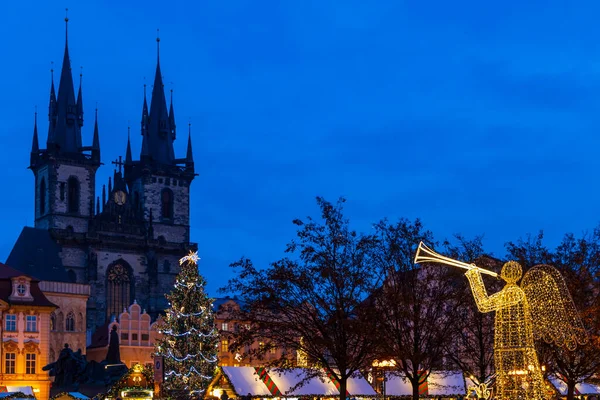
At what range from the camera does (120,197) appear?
373 ft

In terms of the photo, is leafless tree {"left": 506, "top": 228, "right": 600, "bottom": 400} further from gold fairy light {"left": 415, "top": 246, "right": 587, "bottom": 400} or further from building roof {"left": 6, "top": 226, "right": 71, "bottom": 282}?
building roof {"left": 6, "top": 226, "right": 71, "bottom": 282}

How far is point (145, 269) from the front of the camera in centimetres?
10988

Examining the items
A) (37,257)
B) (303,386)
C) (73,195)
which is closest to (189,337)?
(303,386)

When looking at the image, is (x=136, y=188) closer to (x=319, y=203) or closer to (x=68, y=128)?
(x=68, y=128)

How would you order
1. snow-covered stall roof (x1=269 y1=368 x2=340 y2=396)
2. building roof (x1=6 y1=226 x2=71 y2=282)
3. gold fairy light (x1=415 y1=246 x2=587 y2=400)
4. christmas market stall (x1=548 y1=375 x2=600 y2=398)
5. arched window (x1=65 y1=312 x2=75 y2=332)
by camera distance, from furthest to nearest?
building roof (x1=6 y1=226 x2=71 y2=282), arched window (x1=65 y1=312 x2=75 y2=332), christmas market stall (x1=548 y1=375 x2=600 y2=398), snow-covered stall roof (x1=269 y1=368 x2=340 y2=396), gold fairy light (x1=415 y1=246 x2=587 y2=400)

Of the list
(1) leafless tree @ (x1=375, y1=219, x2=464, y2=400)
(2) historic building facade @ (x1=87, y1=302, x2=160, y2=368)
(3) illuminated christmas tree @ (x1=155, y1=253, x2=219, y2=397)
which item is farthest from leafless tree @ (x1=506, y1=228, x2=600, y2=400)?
(2) historic building facade @ (x1=87, y1=302, x2=160, y2=368)

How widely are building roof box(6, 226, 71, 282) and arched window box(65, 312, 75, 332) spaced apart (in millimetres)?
3710

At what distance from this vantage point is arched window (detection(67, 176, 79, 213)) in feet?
353

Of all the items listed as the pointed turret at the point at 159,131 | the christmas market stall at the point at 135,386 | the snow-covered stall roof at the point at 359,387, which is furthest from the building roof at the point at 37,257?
the snow-covered stall roof at the point at 359,387

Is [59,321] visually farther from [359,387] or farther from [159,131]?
[359,387]

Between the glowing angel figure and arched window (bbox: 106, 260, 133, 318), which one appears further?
arched window (bbox: 106, 260, 133, 318)

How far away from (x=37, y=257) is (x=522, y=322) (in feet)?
258

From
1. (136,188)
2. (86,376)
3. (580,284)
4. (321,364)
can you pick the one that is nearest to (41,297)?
(86,376)

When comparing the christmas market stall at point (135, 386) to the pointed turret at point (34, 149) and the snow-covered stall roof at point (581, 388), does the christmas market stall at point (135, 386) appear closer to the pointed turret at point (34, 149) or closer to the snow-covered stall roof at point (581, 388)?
the snow-covered stall roof at point (581, 388)
